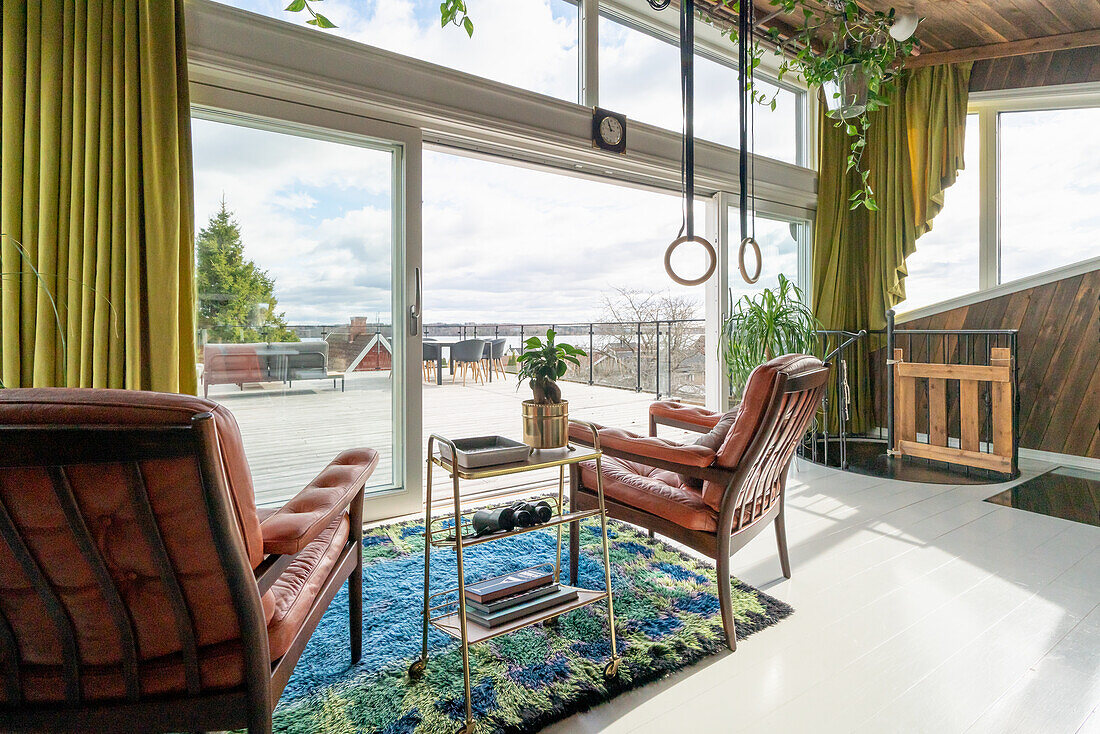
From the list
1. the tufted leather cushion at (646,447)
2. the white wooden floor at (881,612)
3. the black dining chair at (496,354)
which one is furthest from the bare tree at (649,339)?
the tufted leather cushion at (646,447)

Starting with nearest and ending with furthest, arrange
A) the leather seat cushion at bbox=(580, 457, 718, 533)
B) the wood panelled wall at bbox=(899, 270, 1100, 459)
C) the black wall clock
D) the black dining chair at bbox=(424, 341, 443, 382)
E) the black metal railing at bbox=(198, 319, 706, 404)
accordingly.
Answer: the leather seat cushion at bbox=(580, 457, 718, 533), the black wall clock, the wood panelled wall at bbox=(899, 270, 1100, 459), the black metal railing at bbox=(198, 319, 706, 404), the black dining chair at bbox=(424, 341, 443, 382)

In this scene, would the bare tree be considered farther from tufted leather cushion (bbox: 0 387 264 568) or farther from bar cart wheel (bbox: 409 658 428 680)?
tufted leather cushion (bbox: 0 387 264 568)

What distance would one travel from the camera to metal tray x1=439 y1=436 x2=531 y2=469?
150cm

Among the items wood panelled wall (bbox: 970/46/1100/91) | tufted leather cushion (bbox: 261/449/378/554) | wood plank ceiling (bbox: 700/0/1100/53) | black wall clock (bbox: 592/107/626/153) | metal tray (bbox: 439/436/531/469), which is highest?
wood plank ceiling (bbox: 700/0/1100/53)

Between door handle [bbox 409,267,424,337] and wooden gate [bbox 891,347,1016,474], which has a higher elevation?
door handle [bbox 409,267,424,337]

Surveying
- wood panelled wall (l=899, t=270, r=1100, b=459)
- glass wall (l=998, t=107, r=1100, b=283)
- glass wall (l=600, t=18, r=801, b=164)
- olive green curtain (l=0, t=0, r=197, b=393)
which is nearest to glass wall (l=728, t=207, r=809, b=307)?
glass wall (l=600, t=18, r=801, b=164)

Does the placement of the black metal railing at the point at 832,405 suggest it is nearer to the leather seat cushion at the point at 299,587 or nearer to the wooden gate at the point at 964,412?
the wooden gate at the point at 964,412

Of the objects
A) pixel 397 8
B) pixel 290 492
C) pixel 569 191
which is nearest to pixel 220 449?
pixel 290 492

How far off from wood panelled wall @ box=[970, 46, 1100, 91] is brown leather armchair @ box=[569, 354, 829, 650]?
3.99 meters

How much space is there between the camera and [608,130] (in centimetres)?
358

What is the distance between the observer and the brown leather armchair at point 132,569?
0.88 metres

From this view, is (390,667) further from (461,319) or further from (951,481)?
(461,319)

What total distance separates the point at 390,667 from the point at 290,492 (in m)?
1.36

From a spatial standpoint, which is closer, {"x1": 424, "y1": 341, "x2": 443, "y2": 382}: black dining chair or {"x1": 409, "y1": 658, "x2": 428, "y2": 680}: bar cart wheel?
{"x1": 409, "y1": 658, "x2": 428, "y2": 680}: bar cart wheel
